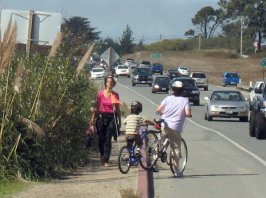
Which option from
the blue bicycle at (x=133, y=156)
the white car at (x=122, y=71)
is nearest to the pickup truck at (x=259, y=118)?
the blue bicycle at (x=133, y=156)

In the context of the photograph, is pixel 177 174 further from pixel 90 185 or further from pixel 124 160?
pixel 90 185

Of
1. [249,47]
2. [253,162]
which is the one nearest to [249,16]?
[249,47]

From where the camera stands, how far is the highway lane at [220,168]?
13.9 meters

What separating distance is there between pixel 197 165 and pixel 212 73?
103 m

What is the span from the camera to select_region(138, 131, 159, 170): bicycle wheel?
15602mm

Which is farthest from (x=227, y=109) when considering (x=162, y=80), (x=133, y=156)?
(x=162, y=80)

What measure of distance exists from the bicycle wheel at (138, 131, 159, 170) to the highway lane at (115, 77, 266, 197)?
28cm

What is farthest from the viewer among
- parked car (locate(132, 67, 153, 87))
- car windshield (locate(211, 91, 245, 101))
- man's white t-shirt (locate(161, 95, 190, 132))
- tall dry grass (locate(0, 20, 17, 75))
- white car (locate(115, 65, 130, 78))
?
white car (locate(115, 65, 130, 78))

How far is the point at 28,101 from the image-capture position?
14555mm

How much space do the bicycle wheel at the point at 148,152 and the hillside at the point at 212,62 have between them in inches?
3398

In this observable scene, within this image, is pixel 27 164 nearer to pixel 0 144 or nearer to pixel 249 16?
pixel 0 144

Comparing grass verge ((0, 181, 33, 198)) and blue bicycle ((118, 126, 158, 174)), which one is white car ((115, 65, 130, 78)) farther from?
grass verge ((0, 181, 33, 198))

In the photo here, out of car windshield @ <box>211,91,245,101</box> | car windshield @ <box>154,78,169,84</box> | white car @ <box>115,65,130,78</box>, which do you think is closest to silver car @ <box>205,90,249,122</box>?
car windshield @ <box>211,91,245,101</box>

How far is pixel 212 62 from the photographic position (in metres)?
135
